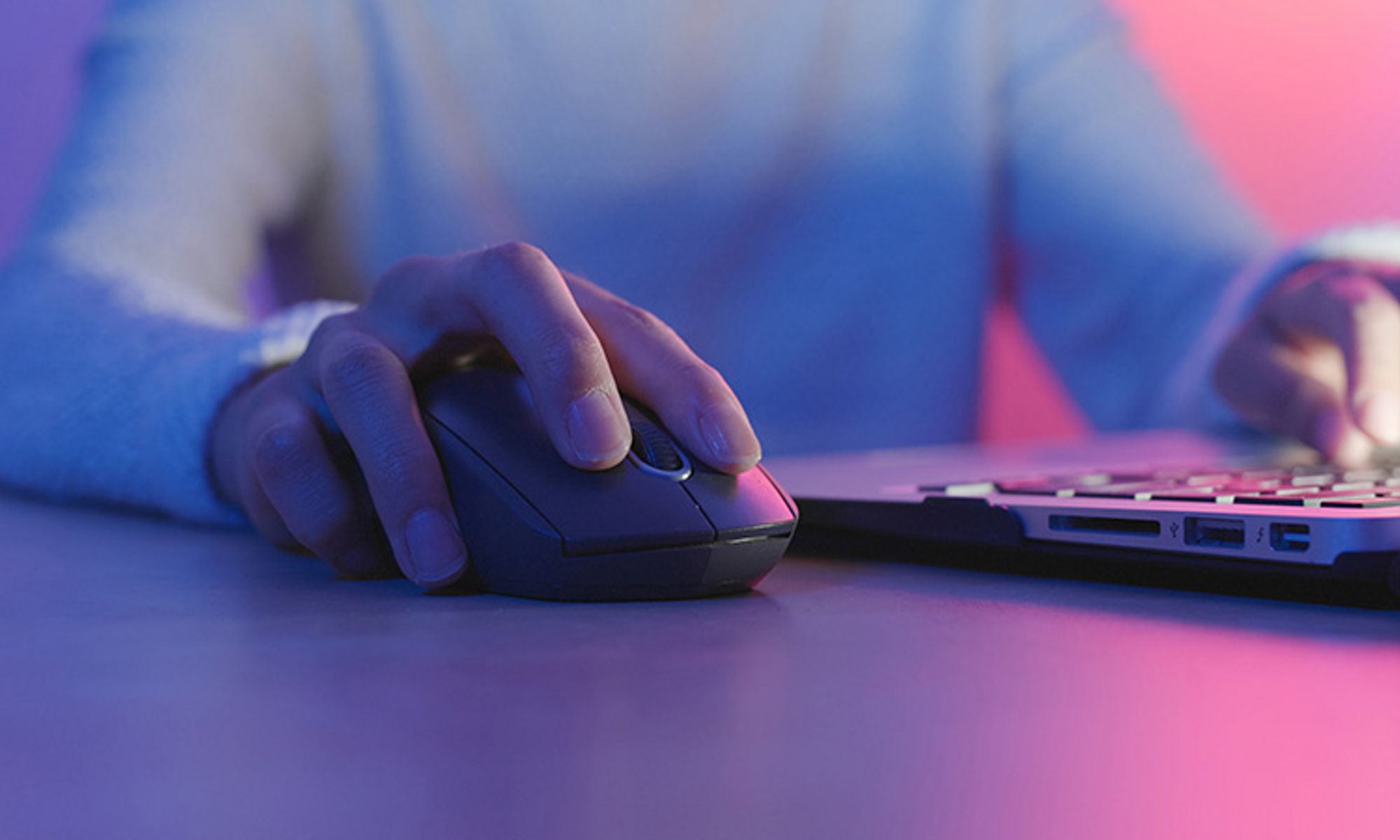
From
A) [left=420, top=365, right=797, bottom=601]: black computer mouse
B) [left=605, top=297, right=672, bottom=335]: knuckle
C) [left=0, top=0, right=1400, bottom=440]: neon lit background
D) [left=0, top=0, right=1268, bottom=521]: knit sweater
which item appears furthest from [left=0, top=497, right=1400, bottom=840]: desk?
[left=0, top=0, right=1400, bottom=440]: neon lit background

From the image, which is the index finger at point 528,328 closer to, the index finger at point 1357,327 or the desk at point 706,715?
the desk at point 706,715

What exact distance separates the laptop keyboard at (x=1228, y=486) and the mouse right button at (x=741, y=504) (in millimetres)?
90

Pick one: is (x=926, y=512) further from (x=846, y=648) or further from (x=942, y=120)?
(x=942, y=120)

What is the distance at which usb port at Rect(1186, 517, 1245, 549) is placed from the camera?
1.30 ft

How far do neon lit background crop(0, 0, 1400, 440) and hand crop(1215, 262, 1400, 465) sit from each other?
0.90 m

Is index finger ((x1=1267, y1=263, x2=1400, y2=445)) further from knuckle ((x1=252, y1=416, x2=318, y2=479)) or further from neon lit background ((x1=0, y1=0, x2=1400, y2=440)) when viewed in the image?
neon lit background ((x1=0, y1=0, x2=1400, y2=440))

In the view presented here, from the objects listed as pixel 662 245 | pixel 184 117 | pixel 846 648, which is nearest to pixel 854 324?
pixel 662 245

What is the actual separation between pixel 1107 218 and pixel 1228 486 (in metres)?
1.14

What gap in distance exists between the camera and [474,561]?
0.44 metres

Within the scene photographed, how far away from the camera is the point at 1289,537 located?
0.38 meters

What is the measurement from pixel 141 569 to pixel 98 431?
28 centimetres

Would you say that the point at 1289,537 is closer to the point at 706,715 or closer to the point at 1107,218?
the point at 706,715

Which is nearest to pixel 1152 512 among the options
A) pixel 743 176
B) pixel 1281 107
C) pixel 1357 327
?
pixel 1357 327

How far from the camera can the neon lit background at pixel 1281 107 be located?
1.96 meters
